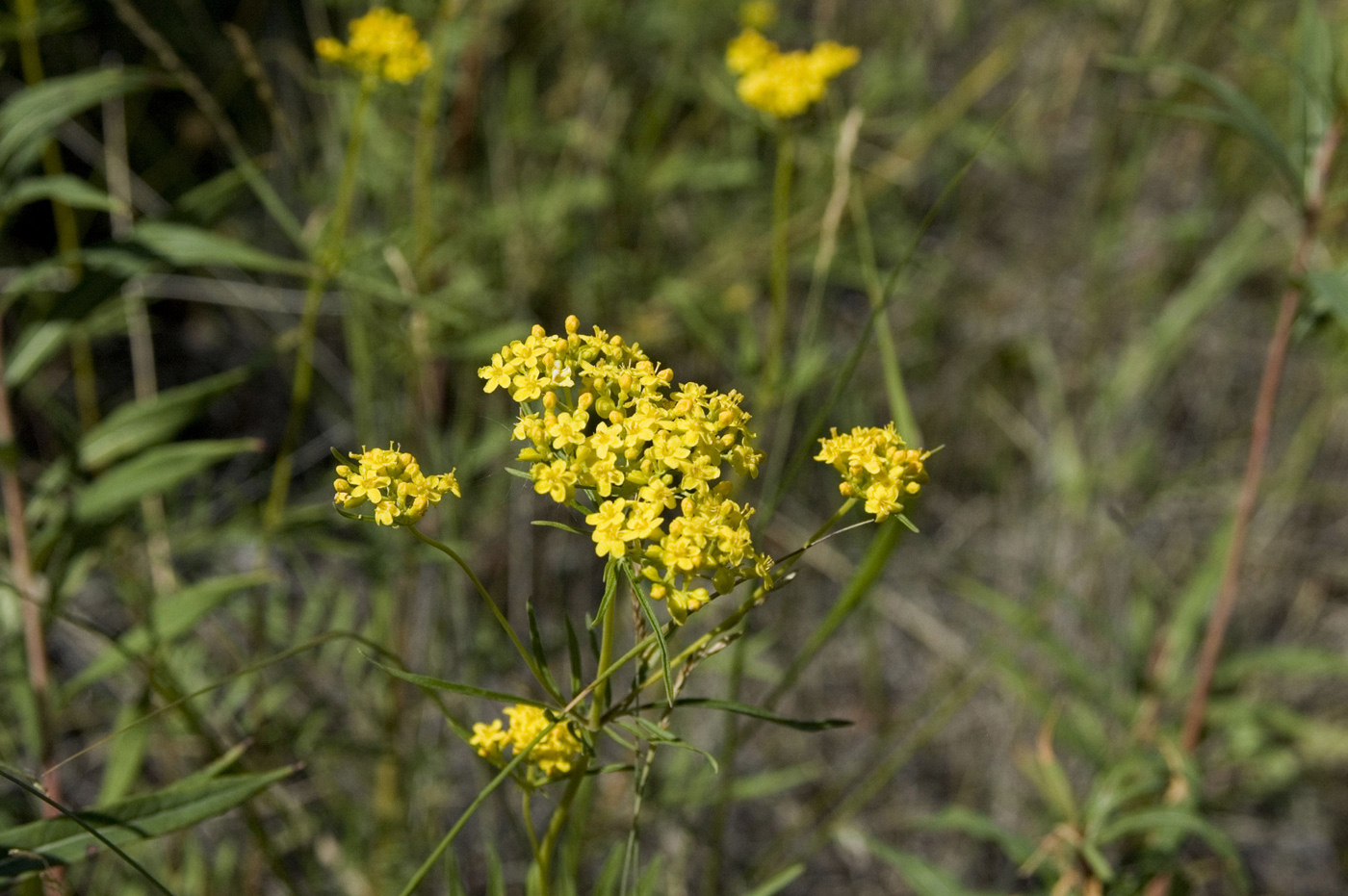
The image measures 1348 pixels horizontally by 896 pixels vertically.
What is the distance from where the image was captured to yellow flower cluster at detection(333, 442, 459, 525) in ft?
3.88

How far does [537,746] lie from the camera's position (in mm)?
1312

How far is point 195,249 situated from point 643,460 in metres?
1.14

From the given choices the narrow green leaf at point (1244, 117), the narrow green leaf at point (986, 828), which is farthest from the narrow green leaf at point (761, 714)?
the narrow green leaf at point (1244, 117)

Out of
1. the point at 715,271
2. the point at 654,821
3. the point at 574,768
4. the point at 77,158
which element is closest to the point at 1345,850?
the point at 654,821

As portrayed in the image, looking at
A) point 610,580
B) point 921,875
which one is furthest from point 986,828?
point 610,580

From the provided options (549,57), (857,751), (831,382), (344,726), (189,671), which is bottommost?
(857,751)

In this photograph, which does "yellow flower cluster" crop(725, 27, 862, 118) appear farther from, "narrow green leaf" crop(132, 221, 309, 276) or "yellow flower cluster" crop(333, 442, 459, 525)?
"yellow flower cluster" crop(333, 442, 459, 525)

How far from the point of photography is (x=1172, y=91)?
3.71 meters

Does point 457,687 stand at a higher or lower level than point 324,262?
lower

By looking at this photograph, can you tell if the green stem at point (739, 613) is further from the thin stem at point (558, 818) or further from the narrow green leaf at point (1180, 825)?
the narrow green leaf at point (1180, 825)

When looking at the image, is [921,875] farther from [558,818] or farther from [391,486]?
[391,486]

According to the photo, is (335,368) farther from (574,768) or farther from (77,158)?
(574,768)

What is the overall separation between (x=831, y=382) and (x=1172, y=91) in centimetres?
156

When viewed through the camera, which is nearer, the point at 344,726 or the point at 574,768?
the point at 574,768
